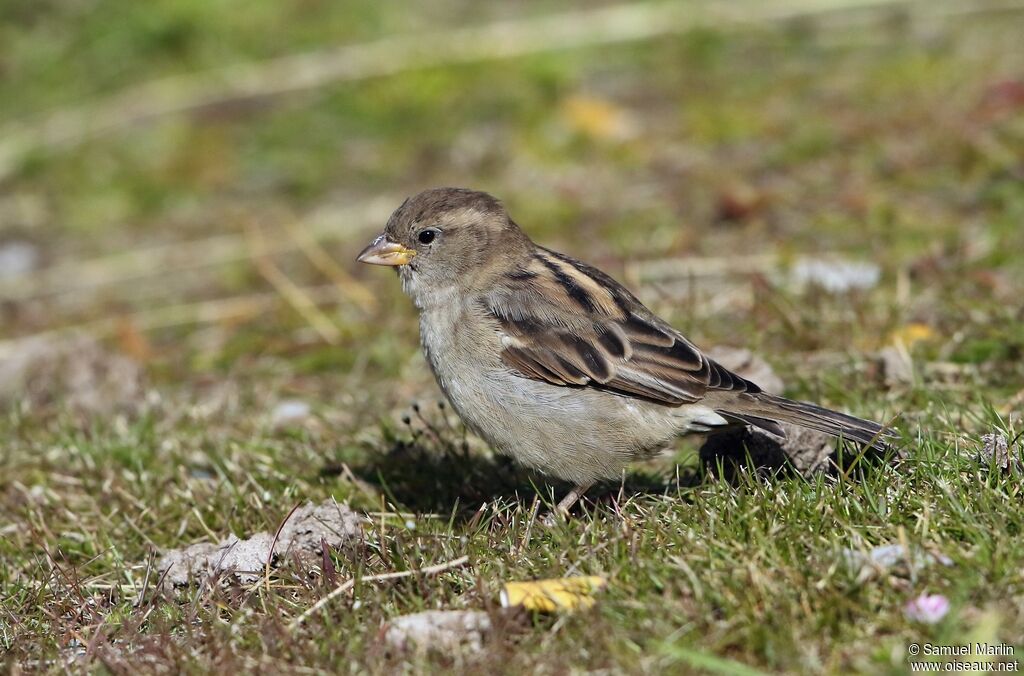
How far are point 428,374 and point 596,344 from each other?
82.3 inches

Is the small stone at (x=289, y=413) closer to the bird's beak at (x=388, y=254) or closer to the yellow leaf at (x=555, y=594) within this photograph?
the bird's beak at (x=388, y=254)

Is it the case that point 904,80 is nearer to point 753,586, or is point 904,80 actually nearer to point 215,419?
point 215,419

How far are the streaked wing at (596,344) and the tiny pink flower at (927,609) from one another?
4.78 ft

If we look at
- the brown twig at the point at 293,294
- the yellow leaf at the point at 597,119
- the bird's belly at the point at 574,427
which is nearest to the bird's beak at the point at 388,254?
the bird's belly at the point at 574,427

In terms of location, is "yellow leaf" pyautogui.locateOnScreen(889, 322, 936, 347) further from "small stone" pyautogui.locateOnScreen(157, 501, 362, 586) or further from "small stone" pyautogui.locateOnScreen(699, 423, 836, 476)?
"small stone" pyautogui.locateOnScreen(157, 501, 362, 586)

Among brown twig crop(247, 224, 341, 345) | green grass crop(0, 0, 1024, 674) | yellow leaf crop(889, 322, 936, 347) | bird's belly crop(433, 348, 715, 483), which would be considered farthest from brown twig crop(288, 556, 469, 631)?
brown twig crop(247, 224, 341, 345)

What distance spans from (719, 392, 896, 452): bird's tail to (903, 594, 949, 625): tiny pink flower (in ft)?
3.03

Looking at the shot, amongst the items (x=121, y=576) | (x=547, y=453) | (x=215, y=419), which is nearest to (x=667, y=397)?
(x=547, y=453)

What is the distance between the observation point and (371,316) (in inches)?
311

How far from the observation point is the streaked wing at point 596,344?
4.87 meters

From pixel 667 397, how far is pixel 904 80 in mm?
6353

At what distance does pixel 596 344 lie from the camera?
4.97 meters

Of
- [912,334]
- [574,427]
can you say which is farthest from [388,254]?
[912,334]

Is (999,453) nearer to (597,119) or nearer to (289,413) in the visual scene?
(289,413)
